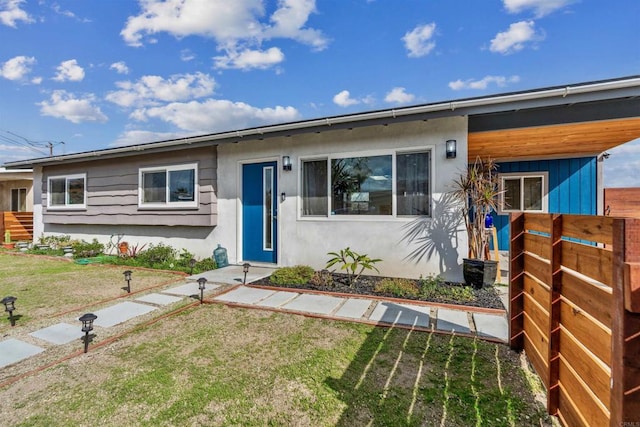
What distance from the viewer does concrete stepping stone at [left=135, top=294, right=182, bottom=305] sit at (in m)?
4.20

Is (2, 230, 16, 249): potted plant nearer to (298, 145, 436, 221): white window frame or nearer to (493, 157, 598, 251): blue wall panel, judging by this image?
(298, 145, 436, 221): white window frame

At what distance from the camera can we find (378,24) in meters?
8.30

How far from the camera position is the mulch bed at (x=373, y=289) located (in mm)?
3959

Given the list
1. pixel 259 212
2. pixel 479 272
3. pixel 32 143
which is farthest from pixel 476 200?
pixel 32 143

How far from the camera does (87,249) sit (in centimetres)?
828

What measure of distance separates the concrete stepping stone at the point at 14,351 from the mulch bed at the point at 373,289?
2.74 m

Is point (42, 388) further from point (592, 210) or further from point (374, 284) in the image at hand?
point (592, 210)

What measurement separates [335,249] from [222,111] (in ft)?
72.8

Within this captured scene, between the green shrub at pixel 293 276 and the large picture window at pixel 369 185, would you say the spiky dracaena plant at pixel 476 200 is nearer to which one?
the large picture window at pixel 369 185

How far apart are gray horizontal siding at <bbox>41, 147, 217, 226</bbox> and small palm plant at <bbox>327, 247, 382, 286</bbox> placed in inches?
123

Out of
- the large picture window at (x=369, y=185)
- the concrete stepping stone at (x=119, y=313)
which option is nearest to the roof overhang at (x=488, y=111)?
the large picture window at (x=369, y=185)

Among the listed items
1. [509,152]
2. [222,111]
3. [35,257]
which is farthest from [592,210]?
[222,111]

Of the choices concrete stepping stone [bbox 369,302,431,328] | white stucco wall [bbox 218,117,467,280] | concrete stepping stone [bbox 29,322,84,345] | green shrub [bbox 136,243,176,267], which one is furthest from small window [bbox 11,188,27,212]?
concrete stepping stone [bbox 369,302,431,328]

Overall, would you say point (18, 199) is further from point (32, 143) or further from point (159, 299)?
point (159, 299)
